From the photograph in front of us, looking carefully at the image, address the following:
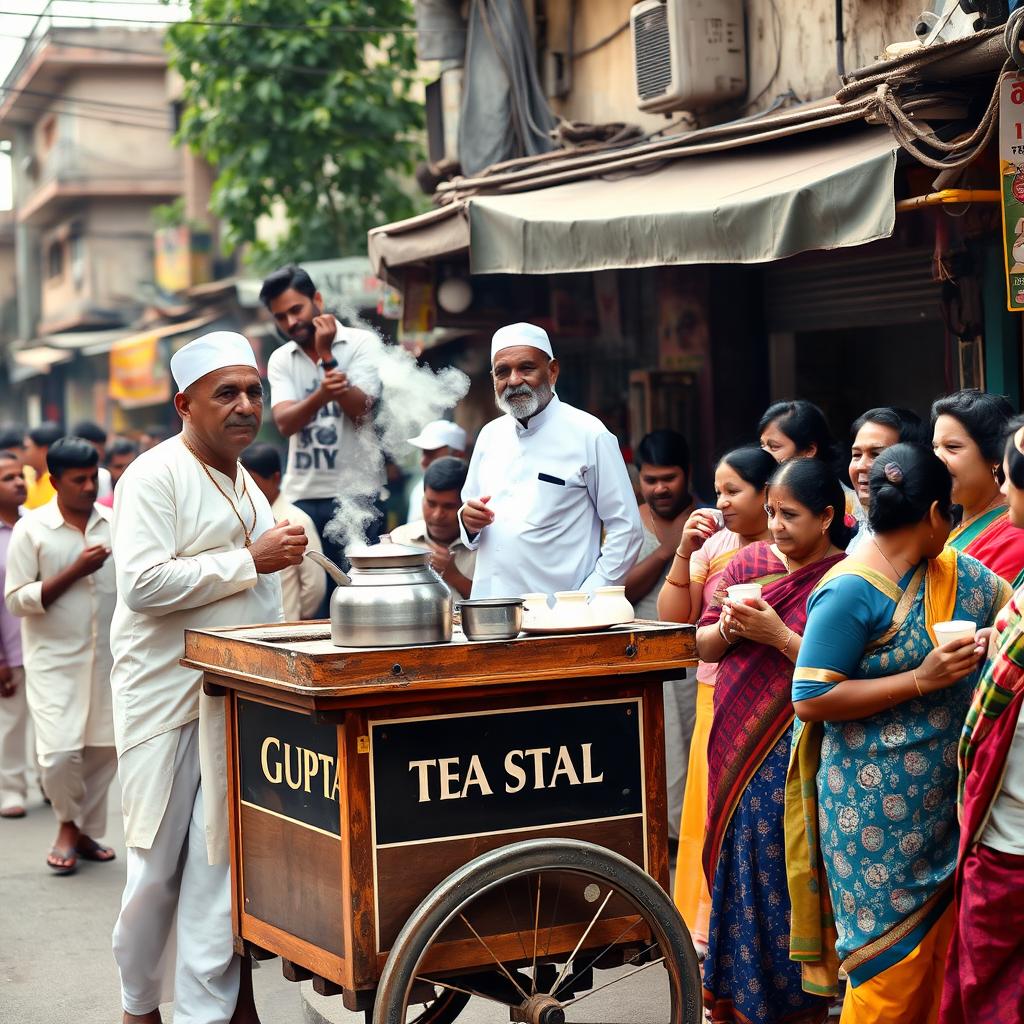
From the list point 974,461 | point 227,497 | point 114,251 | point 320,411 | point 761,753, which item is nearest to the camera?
point 974,461

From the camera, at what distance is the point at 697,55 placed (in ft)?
27.6

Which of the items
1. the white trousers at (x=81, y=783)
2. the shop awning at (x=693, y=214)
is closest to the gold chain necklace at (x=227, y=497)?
the shop awning at (x=693, y=214)

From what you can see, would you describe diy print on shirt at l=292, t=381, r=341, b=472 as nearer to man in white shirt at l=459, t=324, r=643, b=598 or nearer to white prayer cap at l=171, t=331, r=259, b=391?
man in white shirt at l=459, t=324, r=643, b=598

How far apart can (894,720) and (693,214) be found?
302 centimetres

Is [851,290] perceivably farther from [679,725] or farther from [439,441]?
[679,725]

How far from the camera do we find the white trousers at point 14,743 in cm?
867

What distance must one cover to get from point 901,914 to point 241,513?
223 centimetres

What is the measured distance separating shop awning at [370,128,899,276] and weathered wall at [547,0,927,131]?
1.01m

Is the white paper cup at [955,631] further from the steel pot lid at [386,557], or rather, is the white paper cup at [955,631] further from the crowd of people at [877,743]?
the steel pot lid at [386,557]

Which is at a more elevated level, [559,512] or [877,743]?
[559,512]

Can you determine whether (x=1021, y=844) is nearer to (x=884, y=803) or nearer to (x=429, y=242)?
(x=884, y=803)

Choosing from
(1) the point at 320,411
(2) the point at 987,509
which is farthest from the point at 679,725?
(2) the point at 987,509

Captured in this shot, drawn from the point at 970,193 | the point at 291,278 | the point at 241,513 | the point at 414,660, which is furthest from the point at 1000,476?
the point at 291,278

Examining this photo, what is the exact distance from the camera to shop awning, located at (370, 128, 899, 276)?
18.2ft
